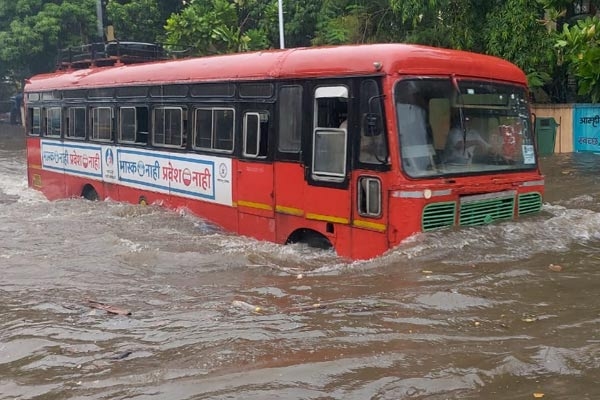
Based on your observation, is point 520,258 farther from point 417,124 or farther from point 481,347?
point 481,347

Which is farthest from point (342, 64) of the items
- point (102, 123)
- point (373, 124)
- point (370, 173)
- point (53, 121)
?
point (53, 121)

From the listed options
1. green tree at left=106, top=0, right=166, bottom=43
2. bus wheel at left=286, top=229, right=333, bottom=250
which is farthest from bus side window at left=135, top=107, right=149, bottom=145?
green tree at left=106, top=0, right=166, bottom=43

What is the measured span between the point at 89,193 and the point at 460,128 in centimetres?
841

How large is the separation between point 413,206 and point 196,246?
3.20 metres

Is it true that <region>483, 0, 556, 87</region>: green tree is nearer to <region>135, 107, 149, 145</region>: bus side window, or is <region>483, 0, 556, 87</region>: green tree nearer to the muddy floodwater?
the muddy floodwater

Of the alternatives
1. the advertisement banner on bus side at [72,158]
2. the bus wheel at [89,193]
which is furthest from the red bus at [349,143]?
the bus wheel at [89,193]

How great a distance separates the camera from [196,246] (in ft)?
28.4

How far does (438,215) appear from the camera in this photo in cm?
675

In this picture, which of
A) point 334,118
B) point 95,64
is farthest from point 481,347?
point 95,64

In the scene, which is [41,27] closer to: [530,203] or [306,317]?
[530,203]

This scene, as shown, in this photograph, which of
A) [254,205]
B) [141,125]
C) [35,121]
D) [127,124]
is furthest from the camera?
[35,121]

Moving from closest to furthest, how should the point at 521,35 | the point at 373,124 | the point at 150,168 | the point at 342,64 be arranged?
the point at 373,124 → the point at 342,64 → the point at 150,168 → the point at 521,35

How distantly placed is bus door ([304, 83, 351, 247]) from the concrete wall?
1275 cm

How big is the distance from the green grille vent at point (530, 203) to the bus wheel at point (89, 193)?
26.5 feet
